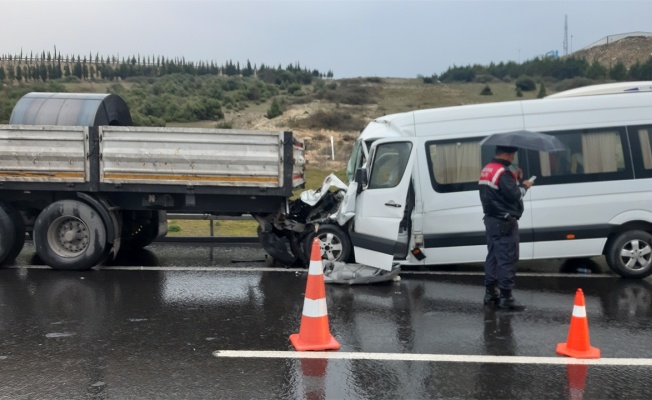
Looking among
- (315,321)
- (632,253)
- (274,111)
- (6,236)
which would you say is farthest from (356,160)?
(274,111)

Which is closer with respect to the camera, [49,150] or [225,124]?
[49,150]

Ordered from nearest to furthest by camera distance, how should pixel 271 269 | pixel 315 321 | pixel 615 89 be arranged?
pixel 315 321, pixel 615 89, pixel 271 269

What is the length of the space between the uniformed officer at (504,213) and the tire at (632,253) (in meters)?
2.34

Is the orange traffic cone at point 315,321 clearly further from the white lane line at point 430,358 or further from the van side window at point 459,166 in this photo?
the van side window at point 459,166

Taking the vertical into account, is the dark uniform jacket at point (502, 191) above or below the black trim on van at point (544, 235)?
above

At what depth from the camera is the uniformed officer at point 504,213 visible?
7188 millimetres

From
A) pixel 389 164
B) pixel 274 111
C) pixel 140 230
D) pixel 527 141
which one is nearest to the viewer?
pixel 527 141

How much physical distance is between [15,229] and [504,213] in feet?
23.4

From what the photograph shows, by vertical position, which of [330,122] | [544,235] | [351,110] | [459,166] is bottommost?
[544,235]

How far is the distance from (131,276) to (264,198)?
2248mm

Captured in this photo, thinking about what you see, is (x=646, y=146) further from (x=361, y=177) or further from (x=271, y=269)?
(x=271, y=269)

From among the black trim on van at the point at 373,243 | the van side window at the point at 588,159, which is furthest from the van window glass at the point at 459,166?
the black trim on van at the point at 373,243

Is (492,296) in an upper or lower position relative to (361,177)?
lower

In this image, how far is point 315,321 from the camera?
5.83m
